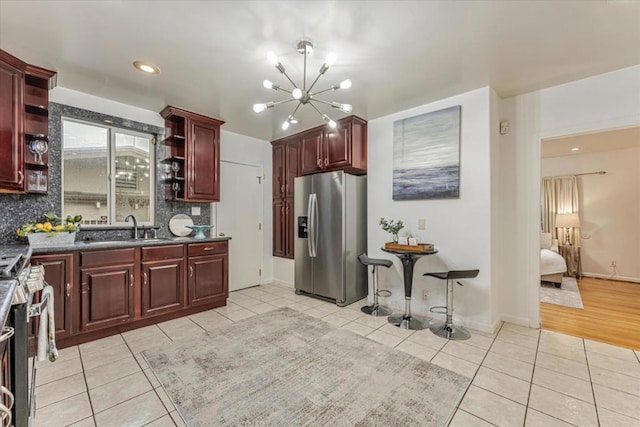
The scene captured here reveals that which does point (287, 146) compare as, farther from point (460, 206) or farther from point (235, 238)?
point (460, 206)

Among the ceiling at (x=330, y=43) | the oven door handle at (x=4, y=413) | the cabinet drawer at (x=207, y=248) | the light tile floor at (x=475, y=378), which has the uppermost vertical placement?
the ceiling at (x=330, y=43)

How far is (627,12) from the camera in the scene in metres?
1.84

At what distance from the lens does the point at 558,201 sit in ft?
18.9

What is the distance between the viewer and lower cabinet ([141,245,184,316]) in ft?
9.93

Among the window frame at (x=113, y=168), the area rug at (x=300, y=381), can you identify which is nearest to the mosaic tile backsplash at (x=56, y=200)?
the window frame at (x=113, y=168)

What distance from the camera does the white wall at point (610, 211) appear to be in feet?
16.5

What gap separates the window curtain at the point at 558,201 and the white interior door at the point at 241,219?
19.4 feet

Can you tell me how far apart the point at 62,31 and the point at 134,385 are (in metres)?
2.62

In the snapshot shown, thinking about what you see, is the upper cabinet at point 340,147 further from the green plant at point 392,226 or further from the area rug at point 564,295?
the area rug at point 564,295

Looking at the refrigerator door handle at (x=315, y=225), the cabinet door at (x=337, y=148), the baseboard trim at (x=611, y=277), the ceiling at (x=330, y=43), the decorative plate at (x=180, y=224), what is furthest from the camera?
the baseboard trim at (x=611, y=277)

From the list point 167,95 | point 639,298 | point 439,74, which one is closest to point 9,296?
point 167,95

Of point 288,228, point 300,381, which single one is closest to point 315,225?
point 288,228

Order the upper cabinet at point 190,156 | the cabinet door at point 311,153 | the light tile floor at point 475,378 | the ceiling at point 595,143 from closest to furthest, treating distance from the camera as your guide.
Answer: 1. the light tile floor at point 475,378
2. the upper cabinet at point 190,156
3. the cabinet door at point 311,153
4. the ceiling at point 595,143

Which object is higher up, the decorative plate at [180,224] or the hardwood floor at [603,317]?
the decorative plate at [180,224]
